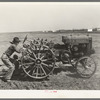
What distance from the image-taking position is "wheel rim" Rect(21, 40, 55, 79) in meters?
6.97

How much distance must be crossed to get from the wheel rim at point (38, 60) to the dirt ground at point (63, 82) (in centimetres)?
13

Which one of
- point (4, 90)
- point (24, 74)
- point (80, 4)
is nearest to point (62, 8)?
point (80, 4)

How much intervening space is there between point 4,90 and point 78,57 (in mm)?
1650

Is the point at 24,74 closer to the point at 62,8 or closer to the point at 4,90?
the point at 4,90

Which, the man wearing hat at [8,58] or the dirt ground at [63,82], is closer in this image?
the dirt ground at [63,82]

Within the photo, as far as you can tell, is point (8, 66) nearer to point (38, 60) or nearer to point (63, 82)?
point (38, 60)

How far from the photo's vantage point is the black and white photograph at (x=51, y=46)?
6918mm

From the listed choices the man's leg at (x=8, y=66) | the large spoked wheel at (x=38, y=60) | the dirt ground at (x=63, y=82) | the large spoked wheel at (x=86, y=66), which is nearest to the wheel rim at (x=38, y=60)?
the large spoked wheel at (x=38, y=60)

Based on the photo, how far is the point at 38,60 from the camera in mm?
6961

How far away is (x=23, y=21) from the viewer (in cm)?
705

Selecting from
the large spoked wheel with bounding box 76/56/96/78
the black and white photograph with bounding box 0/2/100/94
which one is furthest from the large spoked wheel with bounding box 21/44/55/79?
the large spoked wheel with bounding box 76/56/96/78

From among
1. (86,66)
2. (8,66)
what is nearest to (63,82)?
(86,66)

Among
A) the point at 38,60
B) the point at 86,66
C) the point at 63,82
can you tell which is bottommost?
the point at 63,82

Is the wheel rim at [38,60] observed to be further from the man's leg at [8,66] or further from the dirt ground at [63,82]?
the man's leg at [8,66]
